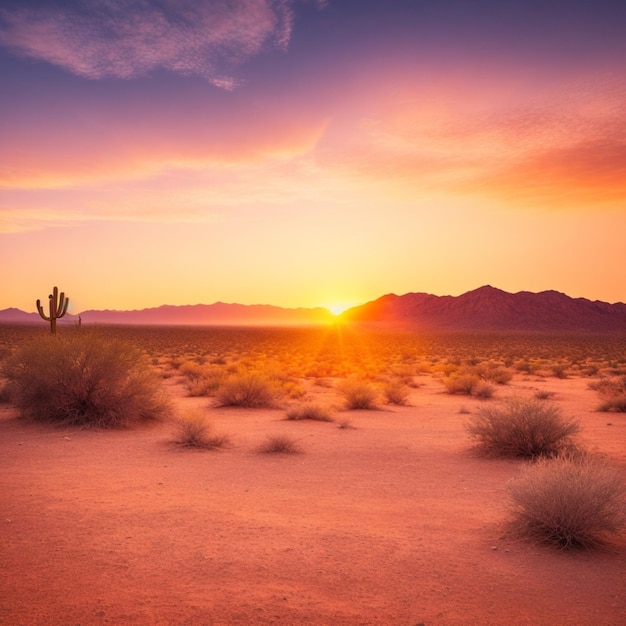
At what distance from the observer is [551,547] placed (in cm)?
647

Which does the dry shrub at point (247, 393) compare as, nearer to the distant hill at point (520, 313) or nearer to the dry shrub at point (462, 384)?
the dry shrub at point (462, 384)

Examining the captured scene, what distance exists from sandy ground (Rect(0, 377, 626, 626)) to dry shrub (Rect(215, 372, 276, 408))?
597 centimetres

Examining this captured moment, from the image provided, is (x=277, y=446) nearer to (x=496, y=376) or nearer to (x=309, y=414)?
(x=309, y=414)

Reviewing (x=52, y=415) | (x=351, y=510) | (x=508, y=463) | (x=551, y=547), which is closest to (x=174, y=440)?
(x=52, y=415)

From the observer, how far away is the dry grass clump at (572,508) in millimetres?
6453

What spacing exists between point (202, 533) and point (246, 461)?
3.95 meters

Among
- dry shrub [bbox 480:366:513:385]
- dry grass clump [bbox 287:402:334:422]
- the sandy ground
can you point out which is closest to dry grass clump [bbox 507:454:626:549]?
the sandy ground

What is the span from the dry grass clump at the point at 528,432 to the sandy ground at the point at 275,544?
540 mm

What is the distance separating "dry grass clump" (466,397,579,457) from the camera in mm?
11469

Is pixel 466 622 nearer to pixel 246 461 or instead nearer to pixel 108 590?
pixel 108 590

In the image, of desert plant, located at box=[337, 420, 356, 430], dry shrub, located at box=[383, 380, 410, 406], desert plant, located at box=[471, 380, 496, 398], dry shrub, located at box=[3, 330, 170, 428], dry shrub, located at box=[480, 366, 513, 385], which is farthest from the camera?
dry shrub, located at box=[480, 366, 513, 385]

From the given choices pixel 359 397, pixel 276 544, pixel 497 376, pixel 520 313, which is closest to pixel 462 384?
pixel 497 376

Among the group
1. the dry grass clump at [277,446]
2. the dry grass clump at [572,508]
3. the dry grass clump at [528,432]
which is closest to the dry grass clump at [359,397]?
the dry grass clump at [528,432]

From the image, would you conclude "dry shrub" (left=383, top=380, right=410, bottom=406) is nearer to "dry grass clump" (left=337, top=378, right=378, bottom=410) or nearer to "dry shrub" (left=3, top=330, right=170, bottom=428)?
"dry grass clump" (left=337, top=378, right=378, bottom=410)
